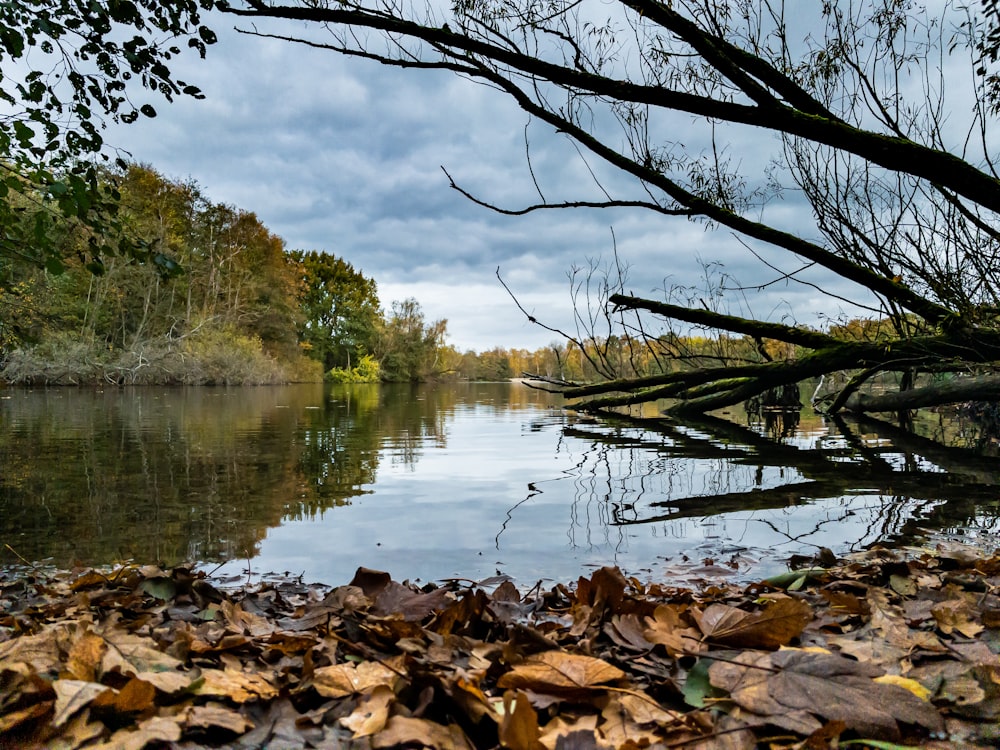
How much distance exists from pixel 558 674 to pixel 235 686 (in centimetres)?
74

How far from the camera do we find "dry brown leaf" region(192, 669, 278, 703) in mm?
1337

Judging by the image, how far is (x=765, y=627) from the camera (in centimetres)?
162

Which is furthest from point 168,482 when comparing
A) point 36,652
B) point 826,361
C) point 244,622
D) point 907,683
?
point 826,361

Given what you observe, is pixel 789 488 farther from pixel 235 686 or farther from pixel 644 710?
pixel 235 686

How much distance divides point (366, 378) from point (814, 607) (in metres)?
56.3

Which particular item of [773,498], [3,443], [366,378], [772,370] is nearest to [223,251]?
[366,378]

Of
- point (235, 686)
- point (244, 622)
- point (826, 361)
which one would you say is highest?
point (826, 361)

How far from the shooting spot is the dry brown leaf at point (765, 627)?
1593 millimetres

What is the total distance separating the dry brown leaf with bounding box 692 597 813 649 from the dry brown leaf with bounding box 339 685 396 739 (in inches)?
34.8

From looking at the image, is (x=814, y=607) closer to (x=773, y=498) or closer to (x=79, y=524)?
(x=773, y=498)

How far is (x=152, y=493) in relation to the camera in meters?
5.14

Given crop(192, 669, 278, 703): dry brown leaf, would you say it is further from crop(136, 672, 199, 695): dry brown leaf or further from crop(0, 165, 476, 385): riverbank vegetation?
crop(0, 165, 476, 385): riverbank vegetation

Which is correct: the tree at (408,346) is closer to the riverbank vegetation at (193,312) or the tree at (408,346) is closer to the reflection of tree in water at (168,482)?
the riverbank vegetation at (193,312)

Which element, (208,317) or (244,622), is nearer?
(244,622)
